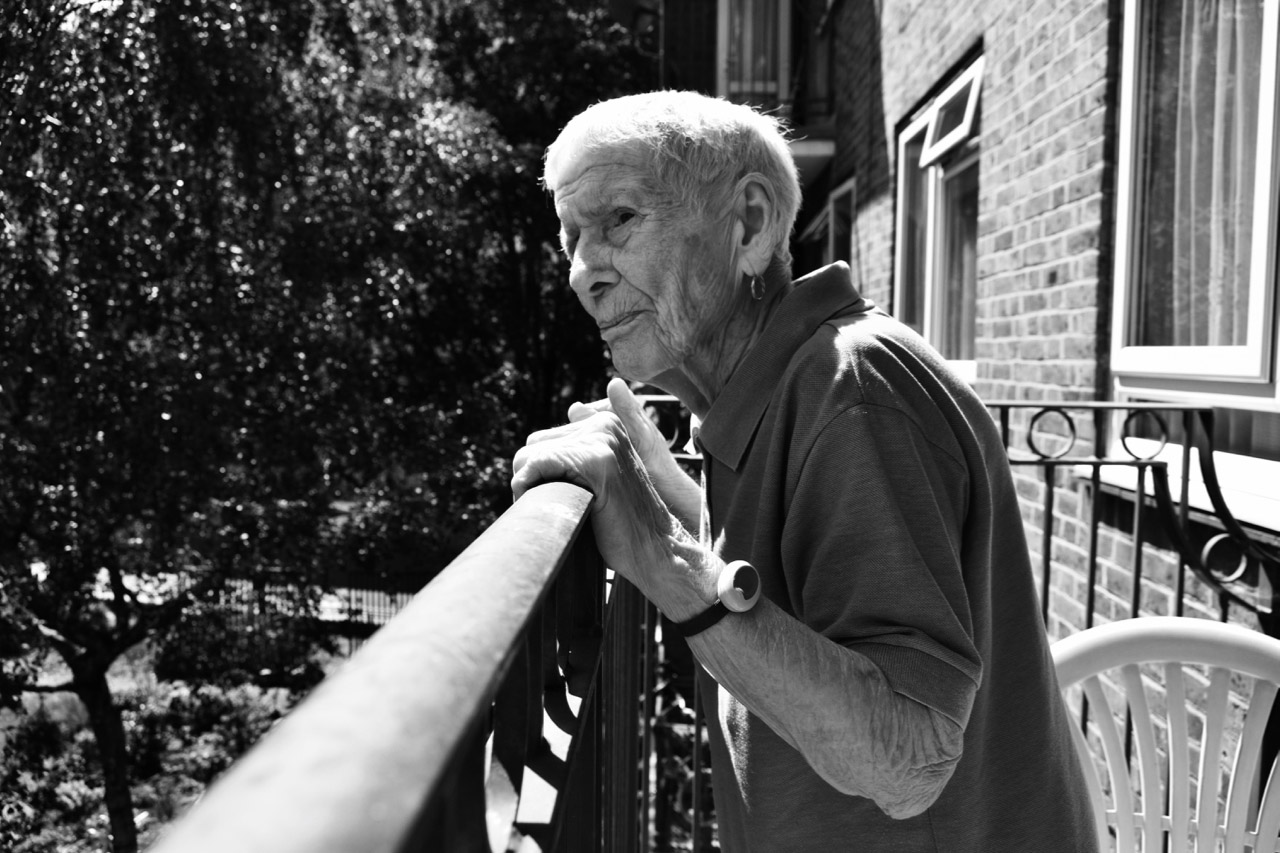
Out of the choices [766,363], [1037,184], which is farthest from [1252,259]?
[766,363]

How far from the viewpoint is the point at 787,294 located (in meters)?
1.47

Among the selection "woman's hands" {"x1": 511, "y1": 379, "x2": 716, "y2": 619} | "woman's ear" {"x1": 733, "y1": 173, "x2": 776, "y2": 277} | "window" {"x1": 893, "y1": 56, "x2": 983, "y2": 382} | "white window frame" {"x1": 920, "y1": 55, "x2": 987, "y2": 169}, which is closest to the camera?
"woman's hands" {"x1": 511, "y1": 379, "x2": 716, "y2": 619}

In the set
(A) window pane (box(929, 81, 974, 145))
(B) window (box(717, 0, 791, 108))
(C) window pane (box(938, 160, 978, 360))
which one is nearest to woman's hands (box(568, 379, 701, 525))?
(C) window pane (box(938, 160, 978, 360))

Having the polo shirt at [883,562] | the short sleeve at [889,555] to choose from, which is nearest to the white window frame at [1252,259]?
the polo shirt at [883,562]

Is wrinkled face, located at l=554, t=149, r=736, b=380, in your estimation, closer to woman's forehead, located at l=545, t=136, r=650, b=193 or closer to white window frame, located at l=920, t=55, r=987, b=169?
woman's forehead, located at l=545, t=136, r=650, b=193

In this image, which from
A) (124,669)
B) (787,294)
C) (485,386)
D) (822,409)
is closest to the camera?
(822,409)

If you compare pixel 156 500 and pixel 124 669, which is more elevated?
pixel 156 500

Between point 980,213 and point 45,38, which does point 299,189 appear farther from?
point 980,213

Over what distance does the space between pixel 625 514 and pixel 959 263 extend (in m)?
4.95

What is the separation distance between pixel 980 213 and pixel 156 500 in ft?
25.8

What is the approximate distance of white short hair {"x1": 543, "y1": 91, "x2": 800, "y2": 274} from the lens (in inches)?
55.6

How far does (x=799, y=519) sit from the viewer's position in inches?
48.0

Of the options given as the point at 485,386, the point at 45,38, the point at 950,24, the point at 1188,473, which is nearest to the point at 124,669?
the point at 485,386

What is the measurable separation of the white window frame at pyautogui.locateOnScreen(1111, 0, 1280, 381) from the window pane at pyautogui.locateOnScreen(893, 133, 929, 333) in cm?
314
